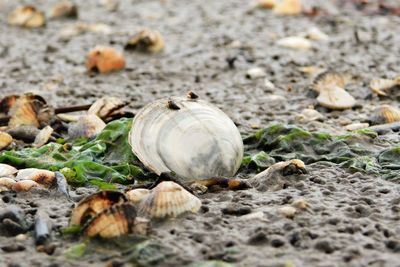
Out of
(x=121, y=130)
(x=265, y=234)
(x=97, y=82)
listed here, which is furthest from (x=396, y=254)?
(x=97, y=82)

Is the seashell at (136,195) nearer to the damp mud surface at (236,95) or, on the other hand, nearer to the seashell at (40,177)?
the damp mud surface at (236,95)

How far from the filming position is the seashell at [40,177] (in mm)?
3832

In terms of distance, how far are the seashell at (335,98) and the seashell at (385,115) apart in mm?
448

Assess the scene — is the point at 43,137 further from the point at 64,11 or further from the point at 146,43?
the point at 64,11

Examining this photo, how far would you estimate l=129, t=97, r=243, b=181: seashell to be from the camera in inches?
149

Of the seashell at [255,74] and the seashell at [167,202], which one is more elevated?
the seashell at [167,202]

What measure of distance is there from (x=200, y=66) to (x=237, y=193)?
3.27 metres

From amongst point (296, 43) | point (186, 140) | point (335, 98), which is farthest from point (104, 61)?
point (186, 140)

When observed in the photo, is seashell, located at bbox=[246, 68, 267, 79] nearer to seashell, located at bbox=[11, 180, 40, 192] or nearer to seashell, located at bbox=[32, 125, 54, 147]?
seashell, located at bbox=[32, 125, 54, 147]

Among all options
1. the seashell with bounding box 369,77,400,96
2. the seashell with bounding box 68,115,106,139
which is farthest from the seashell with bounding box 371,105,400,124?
the seashell with bounding box 68,115,106,139

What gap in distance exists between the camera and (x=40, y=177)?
3846mm

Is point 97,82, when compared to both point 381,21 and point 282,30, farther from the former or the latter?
point 381,21

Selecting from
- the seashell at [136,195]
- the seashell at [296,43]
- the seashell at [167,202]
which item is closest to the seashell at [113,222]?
the seashell at [167,202]

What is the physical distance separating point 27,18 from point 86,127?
415cm
